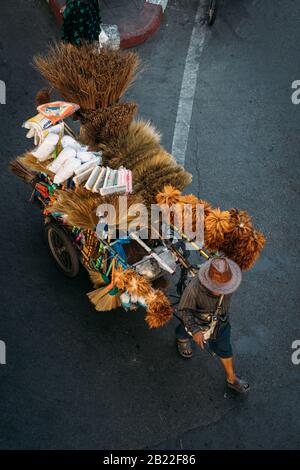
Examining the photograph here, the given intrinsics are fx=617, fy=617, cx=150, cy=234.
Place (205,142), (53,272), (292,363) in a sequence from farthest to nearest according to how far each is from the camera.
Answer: (205,142)
(53,272)
(292,363)

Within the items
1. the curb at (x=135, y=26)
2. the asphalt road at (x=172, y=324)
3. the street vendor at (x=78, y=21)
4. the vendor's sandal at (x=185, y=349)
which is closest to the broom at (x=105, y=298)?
the asphalt road at (x=172, y=324)

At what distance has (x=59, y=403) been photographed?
188 inches

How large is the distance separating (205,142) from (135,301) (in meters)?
2.56

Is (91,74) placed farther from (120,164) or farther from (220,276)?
(220,276)

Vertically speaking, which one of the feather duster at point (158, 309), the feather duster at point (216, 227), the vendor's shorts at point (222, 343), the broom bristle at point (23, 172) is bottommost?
the vendor's shorts at point (222, 343)

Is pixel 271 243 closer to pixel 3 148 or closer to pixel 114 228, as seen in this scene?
pixel 114 228

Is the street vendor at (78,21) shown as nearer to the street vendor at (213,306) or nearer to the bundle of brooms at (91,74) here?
the bundle of brooms at (91,74)

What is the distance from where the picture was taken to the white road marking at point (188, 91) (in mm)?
6512

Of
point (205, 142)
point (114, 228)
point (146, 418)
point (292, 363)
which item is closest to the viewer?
point (114, 228)

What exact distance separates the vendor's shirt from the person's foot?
2.32ft

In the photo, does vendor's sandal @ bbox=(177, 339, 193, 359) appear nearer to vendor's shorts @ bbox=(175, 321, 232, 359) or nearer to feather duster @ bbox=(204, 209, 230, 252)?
vendor's shorts @ bbox=(175, 321, 232, 359)

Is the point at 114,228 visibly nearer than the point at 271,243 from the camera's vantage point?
Yes

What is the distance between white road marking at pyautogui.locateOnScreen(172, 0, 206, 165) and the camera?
21.4 ft

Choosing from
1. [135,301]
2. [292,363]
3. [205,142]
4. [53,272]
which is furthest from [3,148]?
[292,363]
